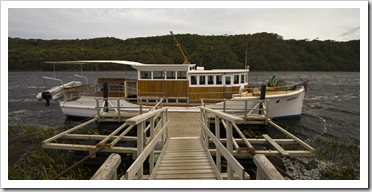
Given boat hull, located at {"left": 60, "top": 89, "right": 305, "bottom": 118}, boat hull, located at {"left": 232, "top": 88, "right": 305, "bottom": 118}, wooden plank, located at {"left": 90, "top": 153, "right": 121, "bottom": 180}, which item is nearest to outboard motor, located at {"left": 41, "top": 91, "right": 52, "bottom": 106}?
boat hull, located at {"left": 60, "top": 89, "right": 305, "bottom": 118}

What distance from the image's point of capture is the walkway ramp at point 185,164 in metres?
Result: 4.07

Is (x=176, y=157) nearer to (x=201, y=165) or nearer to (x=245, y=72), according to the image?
(x=201, y=165)

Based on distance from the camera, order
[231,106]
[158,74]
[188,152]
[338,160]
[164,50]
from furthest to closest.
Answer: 1. [164,50]
2. [158,74]
3. [231,106]
4. [338,160]
5. [188,152]

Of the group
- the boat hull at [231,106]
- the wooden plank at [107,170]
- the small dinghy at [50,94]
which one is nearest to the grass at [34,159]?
the small dinghy at [50,94]

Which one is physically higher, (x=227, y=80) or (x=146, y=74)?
(x=146, y=74)

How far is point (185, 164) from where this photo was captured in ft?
15.0

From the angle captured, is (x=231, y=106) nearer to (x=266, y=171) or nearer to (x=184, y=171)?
(x=184, y=171)

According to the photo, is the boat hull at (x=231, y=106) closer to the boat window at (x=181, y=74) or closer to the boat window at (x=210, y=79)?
the boat window at (x=210, y=79)

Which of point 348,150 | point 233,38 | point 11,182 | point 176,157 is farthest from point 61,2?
point 233,38

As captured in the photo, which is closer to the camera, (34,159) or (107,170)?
(107,170)

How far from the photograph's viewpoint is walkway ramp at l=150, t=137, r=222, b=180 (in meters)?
4.07

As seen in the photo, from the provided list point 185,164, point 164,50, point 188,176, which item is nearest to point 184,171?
point 188,176

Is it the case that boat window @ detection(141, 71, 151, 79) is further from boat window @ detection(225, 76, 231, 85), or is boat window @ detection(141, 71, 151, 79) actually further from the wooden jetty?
the wooden jetty

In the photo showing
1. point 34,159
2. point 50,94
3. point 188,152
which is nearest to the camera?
point 188,152
